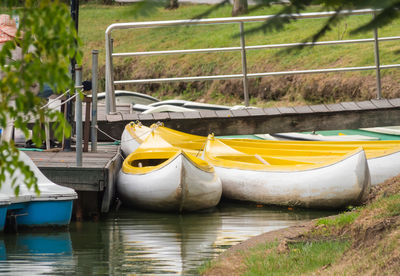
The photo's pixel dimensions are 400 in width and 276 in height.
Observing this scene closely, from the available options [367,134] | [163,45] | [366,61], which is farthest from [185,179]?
[163,45]

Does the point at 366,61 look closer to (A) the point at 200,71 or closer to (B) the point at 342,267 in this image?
(A) the point at 200,71

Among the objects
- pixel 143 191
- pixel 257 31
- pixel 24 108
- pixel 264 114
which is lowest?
pixel 143 191

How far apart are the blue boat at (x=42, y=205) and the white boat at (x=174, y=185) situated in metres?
1.80

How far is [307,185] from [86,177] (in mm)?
3232

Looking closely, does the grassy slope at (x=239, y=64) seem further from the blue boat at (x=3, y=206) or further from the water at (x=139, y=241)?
the blue boat at (x=3, y=206)

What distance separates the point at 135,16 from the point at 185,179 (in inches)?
288

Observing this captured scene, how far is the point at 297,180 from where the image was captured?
1118 centimetres

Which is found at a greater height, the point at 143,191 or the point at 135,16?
the point at 135,16

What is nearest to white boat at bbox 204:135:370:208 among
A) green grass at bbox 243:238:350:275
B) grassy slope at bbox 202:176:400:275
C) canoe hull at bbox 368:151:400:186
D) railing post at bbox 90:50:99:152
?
canoe hull at bbox 368:151:400:186

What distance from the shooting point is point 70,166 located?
10078 millimetres

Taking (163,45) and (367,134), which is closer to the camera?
(367,134)

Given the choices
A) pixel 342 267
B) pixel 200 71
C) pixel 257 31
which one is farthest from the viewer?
pixel 200 71

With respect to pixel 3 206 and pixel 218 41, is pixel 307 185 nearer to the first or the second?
pixel 3 206

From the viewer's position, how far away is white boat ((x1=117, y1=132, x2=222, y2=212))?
10641mm
